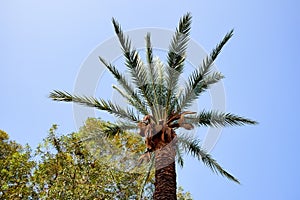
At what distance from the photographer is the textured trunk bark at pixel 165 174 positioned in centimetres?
930

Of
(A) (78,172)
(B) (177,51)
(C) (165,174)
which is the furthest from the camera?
(A) (78,172)

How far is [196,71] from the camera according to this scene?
11531mm

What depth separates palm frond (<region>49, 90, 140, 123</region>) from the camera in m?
11.5

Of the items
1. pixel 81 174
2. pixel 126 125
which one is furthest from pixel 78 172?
pixel 126 125

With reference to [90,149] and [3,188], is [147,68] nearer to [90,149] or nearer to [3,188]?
[90,149]

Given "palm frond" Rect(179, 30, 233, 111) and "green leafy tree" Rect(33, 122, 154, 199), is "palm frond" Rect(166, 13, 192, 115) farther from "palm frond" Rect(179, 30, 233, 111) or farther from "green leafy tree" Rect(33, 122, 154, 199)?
"green leafy tree" Rect(33, 122, 154, 199)

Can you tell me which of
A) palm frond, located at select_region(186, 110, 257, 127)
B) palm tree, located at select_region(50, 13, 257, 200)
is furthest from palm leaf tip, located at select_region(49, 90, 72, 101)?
palm frond, located at select_region(186, 110, 257, 127)

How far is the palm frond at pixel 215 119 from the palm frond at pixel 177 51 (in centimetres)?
121

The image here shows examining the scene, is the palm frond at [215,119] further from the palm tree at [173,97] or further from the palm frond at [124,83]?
the palm frond at [124,83]

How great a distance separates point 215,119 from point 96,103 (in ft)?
13.7

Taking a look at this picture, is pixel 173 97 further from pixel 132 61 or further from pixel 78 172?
pixel 78 172

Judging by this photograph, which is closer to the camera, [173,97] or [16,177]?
[173,97]

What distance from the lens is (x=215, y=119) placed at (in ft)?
37.5

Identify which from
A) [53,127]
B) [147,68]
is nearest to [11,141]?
[53,127]
